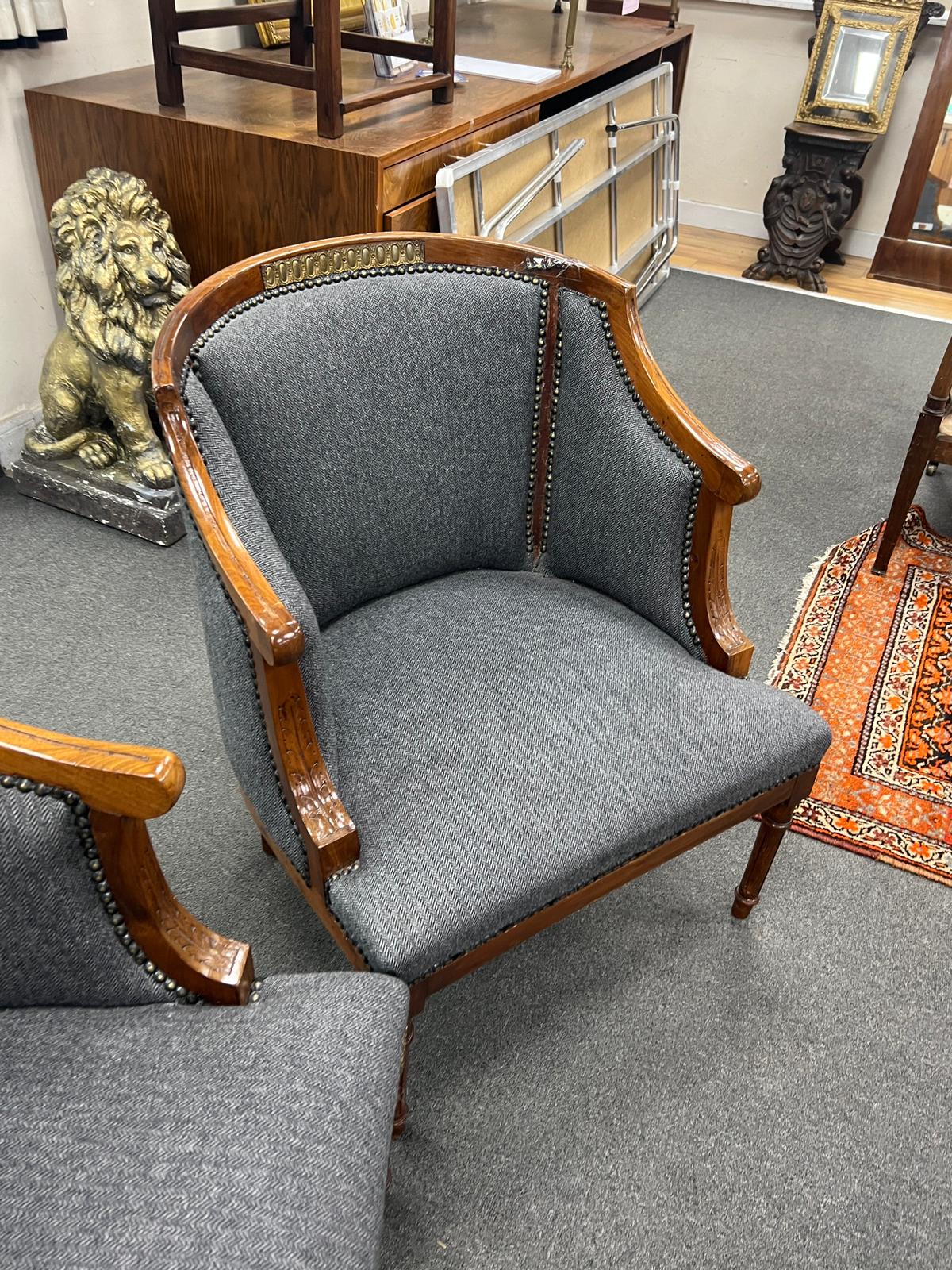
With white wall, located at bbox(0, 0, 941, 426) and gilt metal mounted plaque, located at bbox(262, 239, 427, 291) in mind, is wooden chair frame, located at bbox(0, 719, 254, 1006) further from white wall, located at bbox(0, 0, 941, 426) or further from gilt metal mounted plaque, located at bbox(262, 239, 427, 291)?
white wall, located at bbox(0, 0, 941, 426)

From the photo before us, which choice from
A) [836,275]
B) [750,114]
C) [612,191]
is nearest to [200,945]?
[612,191]

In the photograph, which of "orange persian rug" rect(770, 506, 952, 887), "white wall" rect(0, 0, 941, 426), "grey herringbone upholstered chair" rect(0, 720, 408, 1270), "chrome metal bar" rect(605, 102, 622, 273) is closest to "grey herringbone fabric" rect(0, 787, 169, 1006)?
"grey herringbone upholstered chair" rect(0, 720, 408, 1270)

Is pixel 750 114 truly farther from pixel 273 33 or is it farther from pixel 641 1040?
pixel 641 1040

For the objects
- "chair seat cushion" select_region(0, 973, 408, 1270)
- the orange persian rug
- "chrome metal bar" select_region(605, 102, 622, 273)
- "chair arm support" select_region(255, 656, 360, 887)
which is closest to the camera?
"chair seat cushion" select_region(0, 973, 408, 1270)

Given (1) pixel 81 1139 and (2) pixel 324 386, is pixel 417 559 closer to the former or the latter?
(2) pixel 324 386

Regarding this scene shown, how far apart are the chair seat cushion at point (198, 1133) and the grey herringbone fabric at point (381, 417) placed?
0.58 metres

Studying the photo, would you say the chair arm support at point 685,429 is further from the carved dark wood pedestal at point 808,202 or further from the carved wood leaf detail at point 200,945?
the carved dark wood pedestal at point 808,202

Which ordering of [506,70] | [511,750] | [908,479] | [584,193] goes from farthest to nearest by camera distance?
[584,193] < [506,70] < [908,479] < [511,750]

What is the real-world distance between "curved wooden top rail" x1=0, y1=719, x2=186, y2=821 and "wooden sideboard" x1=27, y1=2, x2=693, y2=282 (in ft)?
4.72

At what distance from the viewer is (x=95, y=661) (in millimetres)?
1840

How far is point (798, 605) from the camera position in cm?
213

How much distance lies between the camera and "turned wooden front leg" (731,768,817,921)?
1.27 m

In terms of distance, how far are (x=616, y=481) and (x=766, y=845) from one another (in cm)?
55

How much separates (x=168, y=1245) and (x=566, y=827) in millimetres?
530
